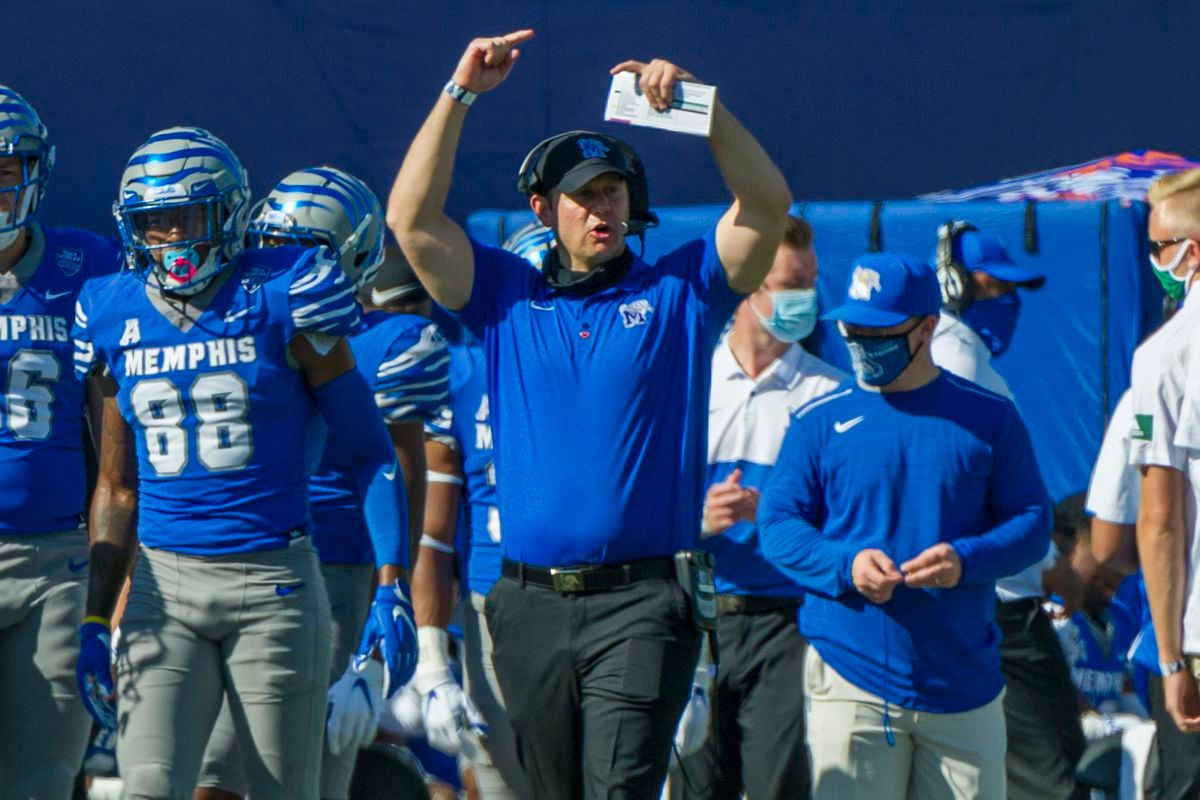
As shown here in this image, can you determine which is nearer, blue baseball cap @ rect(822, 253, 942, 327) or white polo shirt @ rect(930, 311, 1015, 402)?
blue baseball cap @ rect(822, 253, 942, 327)

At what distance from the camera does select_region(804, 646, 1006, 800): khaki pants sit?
4.44 metres

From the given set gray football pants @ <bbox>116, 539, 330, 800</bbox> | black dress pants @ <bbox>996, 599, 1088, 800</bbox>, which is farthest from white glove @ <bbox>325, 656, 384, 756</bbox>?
black dress pants @ <bbox>996, 599, 1088, 800</bbox>

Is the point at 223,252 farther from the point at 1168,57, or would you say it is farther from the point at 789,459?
the point at 1168,57

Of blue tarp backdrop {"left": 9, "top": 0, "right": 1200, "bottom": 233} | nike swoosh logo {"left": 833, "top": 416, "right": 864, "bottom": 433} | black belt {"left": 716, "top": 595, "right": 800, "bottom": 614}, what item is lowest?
black belt {"left": 716, "top": 595, "right": 800, "bottom": 614}

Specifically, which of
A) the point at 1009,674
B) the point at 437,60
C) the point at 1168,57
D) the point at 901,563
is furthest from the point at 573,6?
the point at 901,563

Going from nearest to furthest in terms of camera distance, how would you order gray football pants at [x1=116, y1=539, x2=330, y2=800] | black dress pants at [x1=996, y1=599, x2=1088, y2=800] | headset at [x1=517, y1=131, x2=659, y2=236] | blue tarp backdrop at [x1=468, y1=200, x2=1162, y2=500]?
gray football pants at [x1=116, y1=539, x2=330, y2=800] → headset at [x1=517, y1=131, x2=659, y2=236] → black dress pants at [x1=996, y1=599, x2=1088, y2=800] → blue tarp backdrop at [x1=468, y1=200, x2=1162, y2=500]

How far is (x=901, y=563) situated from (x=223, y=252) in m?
1.65

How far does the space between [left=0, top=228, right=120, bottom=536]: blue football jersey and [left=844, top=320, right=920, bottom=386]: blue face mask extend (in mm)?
1816

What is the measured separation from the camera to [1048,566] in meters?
5.98

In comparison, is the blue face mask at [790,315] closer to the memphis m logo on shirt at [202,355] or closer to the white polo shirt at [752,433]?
the white polo shirt at [752,433]

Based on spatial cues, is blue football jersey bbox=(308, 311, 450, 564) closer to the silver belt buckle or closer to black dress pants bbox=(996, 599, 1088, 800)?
the silver belt buckle

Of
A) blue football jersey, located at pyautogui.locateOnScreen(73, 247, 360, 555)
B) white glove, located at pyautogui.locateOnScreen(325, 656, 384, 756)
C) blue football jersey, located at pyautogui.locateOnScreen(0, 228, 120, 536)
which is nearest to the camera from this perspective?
blue football jersey, located at pyautogui.locateOnScreen(73, 247, 360, 555)

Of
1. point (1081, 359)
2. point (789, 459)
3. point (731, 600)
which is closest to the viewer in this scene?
point (789, 459)

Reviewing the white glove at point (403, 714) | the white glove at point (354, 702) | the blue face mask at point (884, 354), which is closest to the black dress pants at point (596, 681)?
the white glove at point (354, 702)
